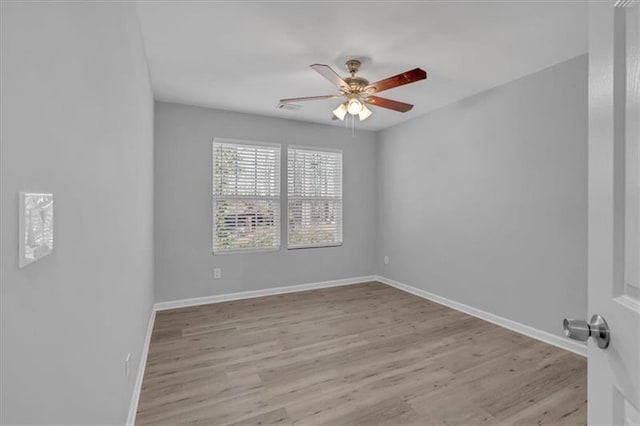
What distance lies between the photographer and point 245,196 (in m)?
4.38

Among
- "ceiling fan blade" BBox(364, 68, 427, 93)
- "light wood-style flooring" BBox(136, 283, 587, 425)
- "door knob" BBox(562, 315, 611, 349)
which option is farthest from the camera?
"ceiling fan blade" BBox(364, 68, 427, 93)

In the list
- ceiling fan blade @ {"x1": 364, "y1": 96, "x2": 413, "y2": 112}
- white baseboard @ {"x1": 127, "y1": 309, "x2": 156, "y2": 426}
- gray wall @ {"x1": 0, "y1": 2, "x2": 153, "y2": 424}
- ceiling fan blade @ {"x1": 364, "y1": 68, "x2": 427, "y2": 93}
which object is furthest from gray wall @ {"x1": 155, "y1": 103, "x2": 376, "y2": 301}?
gray wall @ {"x1": 0, "y1": 2, "x2": 153, "y2": 424}

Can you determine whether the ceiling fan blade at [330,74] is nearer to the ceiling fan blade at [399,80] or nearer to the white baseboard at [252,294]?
the ceiling fan blade at [399,80]

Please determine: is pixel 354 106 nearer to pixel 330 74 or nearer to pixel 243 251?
pixel 330 74

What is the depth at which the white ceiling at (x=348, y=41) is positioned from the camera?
6.86 feet

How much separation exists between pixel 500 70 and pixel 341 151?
8.39ft

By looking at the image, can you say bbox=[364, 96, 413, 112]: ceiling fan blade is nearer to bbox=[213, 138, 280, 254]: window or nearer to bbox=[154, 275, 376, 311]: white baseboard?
bbox=[213, 138, 280, 254]: window

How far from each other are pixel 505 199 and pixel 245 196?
10.6 feet

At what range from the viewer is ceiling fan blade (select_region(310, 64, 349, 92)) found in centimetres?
228

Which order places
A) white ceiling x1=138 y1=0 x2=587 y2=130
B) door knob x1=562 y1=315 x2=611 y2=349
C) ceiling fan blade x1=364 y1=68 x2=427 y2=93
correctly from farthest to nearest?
ceiling fan blade x1=364 y1=68 x2=427 y2=93, white ceiling x1=138 y1=0 x2=587 y2=130, door knob x1=562 y1=315 x2=611 y2=349

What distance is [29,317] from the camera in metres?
0.61

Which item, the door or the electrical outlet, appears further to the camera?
the electrical outlet

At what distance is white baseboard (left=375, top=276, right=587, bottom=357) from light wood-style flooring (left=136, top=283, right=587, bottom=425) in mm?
80

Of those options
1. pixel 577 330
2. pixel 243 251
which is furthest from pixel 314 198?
pixel 577 330
